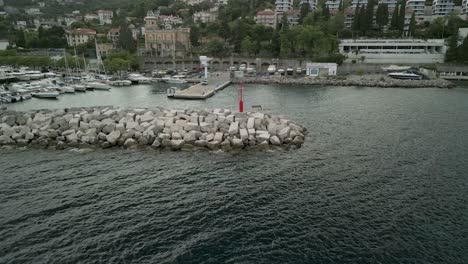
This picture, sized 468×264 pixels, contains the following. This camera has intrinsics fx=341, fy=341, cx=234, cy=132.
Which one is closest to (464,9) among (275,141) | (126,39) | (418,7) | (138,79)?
(418,7)

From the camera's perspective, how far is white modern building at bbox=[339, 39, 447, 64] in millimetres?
78713

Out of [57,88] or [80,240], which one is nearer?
[80,240]

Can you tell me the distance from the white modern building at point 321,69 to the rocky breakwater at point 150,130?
150ft

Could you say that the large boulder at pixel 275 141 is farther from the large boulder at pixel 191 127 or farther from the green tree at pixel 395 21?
the green tree at pixel 395 21

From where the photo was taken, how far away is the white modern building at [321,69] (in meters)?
70.9

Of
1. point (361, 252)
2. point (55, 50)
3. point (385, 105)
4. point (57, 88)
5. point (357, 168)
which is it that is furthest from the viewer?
point (55, 50)

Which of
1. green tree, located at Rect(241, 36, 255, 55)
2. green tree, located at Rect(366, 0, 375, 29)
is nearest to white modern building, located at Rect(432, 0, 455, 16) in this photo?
green tree, located at Rect(366, 0, 375, 29)

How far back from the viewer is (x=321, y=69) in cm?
7181

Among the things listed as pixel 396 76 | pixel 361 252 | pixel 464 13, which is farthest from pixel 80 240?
pixel 464 13

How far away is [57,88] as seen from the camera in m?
53.5

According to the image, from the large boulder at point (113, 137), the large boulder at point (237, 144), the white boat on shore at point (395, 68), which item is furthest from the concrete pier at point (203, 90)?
the white boat on shore at point (395, 68)

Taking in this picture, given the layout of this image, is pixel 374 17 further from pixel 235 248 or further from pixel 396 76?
pixel 235 248

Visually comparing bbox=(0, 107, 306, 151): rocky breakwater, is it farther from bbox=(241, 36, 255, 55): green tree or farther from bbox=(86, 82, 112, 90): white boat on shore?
bbox=(241, 36, 255, 55): green tree

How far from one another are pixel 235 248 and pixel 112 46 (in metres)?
102
